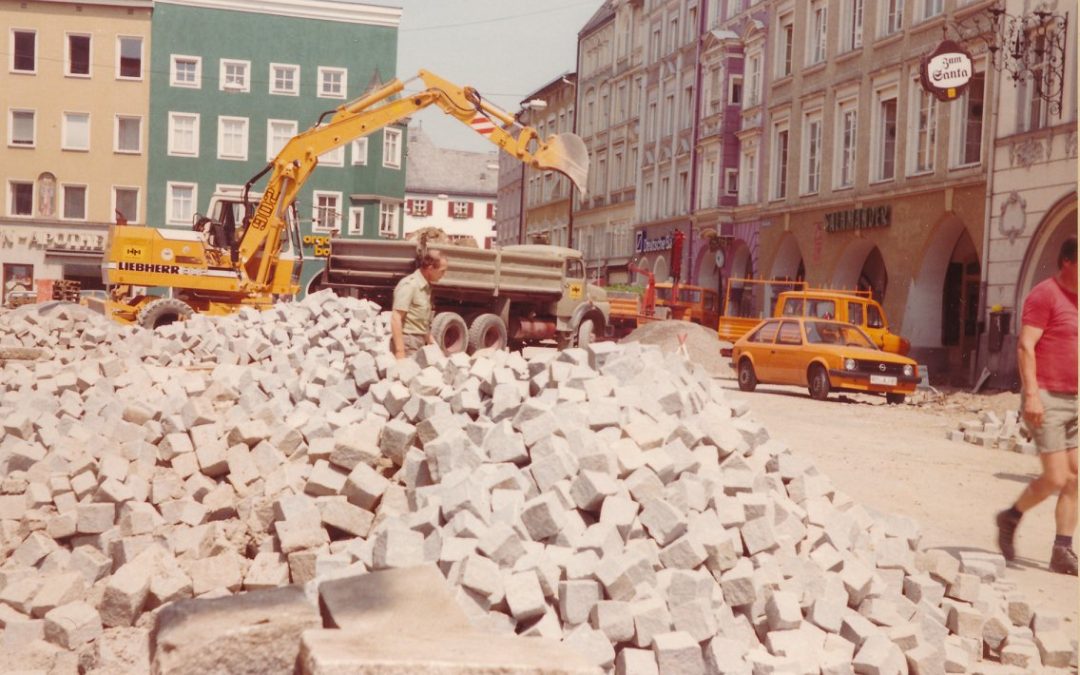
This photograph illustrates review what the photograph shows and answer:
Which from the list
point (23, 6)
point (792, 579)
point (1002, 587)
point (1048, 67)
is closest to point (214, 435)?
point (792, 579)

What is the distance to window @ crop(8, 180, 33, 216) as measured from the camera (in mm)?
43719

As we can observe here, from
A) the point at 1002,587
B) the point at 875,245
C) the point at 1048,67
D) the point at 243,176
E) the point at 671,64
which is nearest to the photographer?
the point at 1002,587

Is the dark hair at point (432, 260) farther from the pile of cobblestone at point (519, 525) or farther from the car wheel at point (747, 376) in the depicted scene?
the car wheel at point (747, 376)

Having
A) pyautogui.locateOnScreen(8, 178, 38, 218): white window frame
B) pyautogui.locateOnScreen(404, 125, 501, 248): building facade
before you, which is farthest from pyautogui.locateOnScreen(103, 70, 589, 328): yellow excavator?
pyautogui.locateOnScreen(8, 178, 38, 218): white window frame

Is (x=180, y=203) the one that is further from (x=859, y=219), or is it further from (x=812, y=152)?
(x=859, y=219)

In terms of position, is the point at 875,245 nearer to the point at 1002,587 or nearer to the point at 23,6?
the point at 1002,587

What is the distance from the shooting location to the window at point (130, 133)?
43969 millimetres

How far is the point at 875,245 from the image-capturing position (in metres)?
28.4

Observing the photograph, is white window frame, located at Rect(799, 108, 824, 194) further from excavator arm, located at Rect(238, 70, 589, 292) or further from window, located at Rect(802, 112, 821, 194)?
excavator arm, located at Rect(238, 70, 589, 292)

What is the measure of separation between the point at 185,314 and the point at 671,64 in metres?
16.9

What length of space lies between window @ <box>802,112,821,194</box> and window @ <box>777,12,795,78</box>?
2.16 m

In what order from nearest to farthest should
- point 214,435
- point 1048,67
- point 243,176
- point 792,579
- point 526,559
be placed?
1. point 526,559
2. point 792,579
3. point 214,435
4. point 1048,67
5. point 243,176

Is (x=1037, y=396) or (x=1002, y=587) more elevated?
(x=1037, y=396)

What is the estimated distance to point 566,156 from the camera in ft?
45.9
